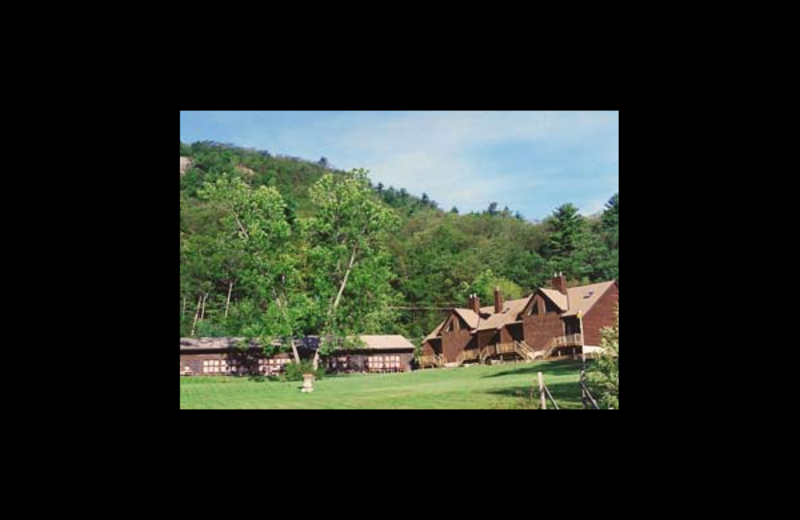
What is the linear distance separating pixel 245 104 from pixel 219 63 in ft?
3.00

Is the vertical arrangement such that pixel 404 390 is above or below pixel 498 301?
below

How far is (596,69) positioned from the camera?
289 inches

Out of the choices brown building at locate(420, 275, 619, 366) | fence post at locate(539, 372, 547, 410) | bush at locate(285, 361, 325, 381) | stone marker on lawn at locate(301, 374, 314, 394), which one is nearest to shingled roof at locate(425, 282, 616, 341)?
brown building at locate(420, 275, 619, 366)

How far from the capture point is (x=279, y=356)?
30.6 feet

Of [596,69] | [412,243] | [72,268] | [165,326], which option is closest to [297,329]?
[412,243]

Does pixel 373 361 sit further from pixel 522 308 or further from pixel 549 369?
pixel 549 369

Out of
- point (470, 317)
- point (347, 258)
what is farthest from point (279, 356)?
point (470, 317)

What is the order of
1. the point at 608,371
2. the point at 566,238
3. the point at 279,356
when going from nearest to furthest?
1. the point at 608,371
2. the point at 566,238
3. the point at 279,356

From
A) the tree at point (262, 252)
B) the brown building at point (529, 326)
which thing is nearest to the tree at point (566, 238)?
the brown building at point (529, 326)

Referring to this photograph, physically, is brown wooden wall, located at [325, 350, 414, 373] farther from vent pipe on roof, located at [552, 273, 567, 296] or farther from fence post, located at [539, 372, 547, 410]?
vent pipe on roof, located at [552, 273, 567, 296]

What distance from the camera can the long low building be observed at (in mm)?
9117

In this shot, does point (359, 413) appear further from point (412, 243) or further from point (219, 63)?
point (219, 63)

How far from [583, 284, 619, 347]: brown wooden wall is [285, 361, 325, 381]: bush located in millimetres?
2776

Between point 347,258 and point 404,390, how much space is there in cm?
165
